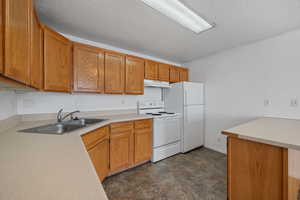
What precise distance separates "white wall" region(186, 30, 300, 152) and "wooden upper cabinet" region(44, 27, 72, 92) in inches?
116

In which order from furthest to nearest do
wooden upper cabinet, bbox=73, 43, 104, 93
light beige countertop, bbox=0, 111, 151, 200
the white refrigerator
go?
1. the white refrigerator
2. wooden upper cabinet, bbox=73, 43, 104, 93
3. light beige countertop, bbox=0, 111, 151, 200

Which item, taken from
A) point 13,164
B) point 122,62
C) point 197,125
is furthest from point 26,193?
point 197,125

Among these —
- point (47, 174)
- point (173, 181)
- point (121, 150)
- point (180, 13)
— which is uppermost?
point (180, 13)

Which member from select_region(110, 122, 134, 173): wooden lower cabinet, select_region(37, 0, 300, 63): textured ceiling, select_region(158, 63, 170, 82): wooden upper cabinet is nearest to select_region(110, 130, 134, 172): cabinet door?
select_region(110, 122, 134, 173): wooden lower cabinet

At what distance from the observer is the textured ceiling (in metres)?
1.48

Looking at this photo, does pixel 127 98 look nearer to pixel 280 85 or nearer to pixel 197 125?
pixel 197 125

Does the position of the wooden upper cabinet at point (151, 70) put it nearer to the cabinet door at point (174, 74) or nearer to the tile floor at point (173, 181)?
the cabinet door at point (174, 74)

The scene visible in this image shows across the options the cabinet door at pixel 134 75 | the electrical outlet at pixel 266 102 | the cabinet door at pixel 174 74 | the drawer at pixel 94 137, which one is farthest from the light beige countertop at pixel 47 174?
the electrical outlet at pixel 266 102

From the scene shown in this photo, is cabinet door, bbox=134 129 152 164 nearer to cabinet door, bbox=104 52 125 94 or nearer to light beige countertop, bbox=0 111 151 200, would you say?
cabinet door, bbox=104 52 125 94

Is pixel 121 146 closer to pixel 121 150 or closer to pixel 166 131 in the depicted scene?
pixel 121 150

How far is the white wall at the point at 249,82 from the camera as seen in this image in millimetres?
2053

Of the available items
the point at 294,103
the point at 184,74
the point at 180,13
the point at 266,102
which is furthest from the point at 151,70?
the point at 294,103

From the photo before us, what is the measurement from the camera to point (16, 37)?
2.41 ft

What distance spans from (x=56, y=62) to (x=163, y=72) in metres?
2.05
